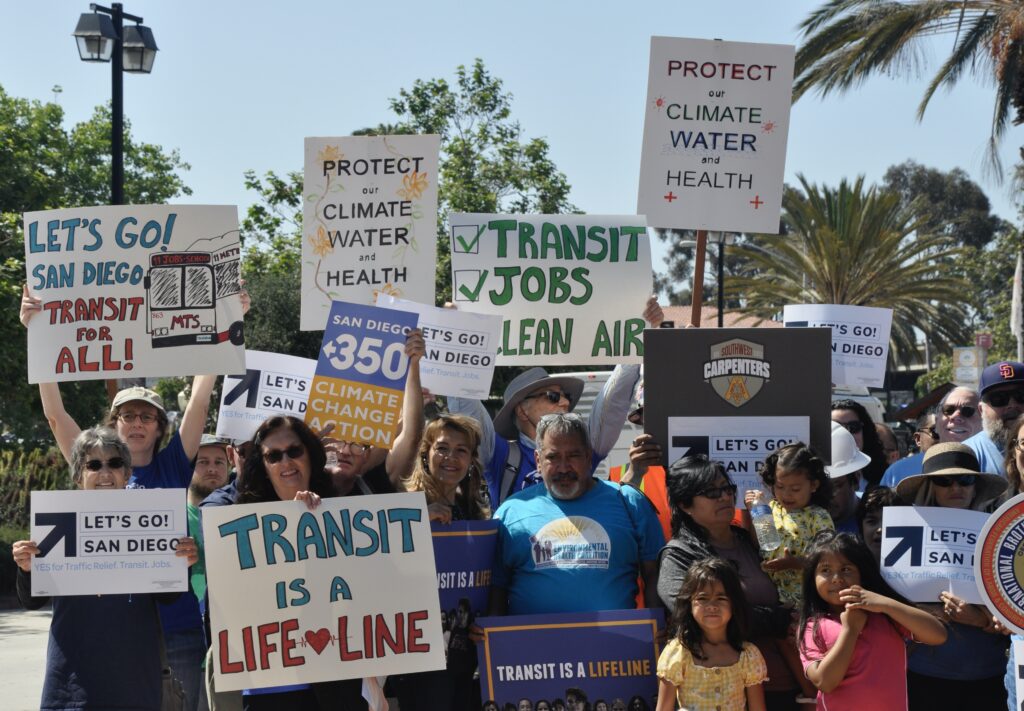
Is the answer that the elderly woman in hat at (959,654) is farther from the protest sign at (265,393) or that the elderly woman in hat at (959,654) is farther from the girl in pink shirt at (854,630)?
the protest sign at (265,393)

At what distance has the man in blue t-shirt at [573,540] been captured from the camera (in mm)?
5480

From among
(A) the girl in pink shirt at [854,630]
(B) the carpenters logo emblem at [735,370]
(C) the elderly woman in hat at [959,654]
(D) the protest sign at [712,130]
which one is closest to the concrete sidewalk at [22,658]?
(D) the protest sign at [712,130]

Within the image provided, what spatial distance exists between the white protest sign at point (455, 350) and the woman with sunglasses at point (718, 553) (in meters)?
1.66

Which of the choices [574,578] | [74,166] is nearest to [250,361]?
[574,578]

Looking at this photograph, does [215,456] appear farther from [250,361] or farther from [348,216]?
[348,216]

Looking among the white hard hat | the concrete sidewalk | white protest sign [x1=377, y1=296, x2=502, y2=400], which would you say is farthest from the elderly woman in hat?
the concrete sidewalk

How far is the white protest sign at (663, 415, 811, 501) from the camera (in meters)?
5.97

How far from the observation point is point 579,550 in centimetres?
548

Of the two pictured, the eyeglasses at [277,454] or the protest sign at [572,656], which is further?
the protest sign at [572,656]

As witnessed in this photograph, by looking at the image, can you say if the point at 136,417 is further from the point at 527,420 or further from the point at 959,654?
the point at 959,654

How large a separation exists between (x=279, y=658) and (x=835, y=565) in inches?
90.6

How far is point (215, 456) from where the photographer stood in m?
7.02

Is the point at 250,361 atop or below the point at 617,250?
below

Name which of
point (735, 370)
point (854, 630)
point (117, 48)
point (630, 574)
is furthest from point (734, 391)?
point (117, 48)
